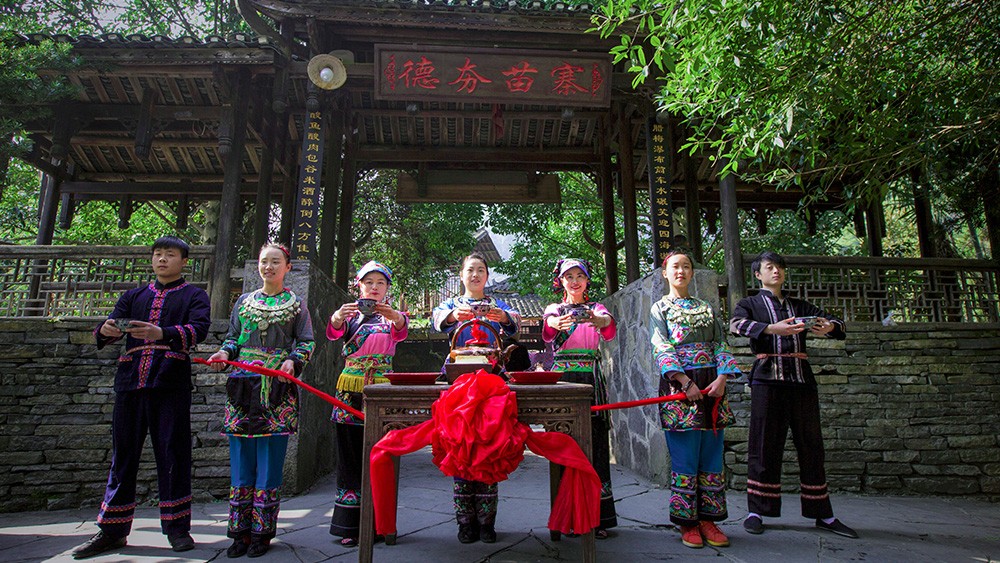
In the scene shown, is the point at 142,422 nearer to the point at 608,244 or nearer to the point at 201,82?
the point at 201,82

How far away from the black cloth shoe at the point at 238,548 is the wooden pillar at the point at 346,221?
4986 mm

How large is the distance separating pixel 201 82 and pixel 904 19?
706cm

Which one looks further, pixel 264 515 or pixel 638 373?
pixel 638 373

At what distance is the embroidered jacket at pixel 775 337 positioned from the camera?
3.67 m

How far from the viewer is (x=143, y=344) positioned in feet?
11.2

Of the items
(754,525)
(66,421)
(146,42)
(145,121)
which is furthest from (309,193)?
(754,525)

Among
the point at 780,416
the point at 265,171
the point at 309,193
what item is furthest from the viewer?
the point at 265,171

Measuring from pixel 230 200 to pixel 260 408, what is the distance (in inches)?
148

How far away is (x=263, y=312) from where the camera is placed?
3426 mm

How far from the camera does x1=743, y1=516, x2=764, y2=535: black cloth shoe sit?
3.61 m

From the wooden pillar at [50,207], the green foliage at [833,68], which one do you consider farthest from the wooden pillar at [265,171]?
the green foliage at [833,68]

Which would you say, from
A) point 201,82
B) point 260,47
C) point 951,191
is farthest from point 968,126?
point 201,82

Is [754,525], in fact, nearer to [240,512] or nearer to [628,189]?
[240,512]

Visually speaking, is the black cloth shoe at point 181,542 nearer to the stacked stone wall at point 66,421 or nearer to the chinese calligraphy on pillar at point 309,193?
the stacked stone wall at point 66,421
